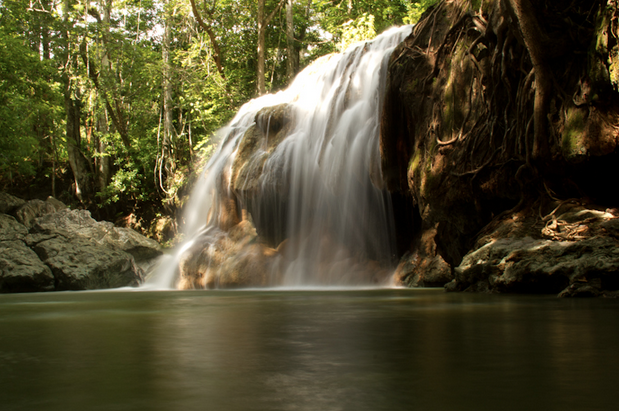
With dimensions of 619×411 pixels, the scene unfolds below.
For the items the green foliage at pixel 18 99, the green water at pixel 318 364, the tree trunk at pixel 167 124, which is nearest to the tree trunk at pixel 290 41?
the tree trunk at pixel 167 124

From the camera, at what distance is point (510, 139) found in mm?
7367

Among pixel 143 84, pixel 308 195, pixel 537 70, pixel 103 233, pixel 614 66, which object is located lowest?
pixel 103 233

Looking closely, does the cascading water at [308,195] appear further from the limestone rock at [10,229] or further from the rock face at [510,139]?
the limestone rock at [10,229]

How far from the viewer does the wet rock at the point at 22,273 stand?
10.1 metres

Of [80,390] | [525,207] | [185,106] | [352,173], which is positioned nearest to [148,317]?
[80,390]

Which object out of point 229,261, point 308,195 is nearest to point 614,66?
point 308,195

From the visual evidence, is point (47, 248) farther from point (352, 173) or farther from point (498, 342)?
point (498, 342)

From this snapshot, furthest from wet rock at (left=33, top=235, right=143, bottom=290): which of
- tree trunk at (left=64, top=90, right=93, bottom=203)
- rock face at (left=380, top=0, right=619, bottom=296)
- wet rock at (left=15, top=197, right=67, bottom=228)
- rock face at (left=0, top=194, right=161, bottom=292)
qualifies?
tree trunk at (left=64, top=90, right=93, bottom=203)

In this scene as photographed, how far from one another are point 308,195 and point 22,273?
5.97 meters

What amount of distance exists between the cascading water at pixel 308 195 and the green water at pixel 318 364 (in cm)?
673

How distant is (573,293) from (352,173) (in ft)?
18.1

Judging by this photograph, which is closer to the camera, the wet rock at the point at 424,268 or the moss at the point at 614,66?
the moss at the point at 614,66

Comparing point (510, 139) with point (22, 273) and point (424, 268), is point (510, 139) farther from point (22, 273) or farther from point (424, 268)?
point (22, 273)

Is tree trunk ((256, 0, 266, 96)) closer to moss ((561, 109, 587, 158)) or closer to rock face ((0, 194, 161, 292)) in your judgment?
rock face ((0, 194, 161, 292))
